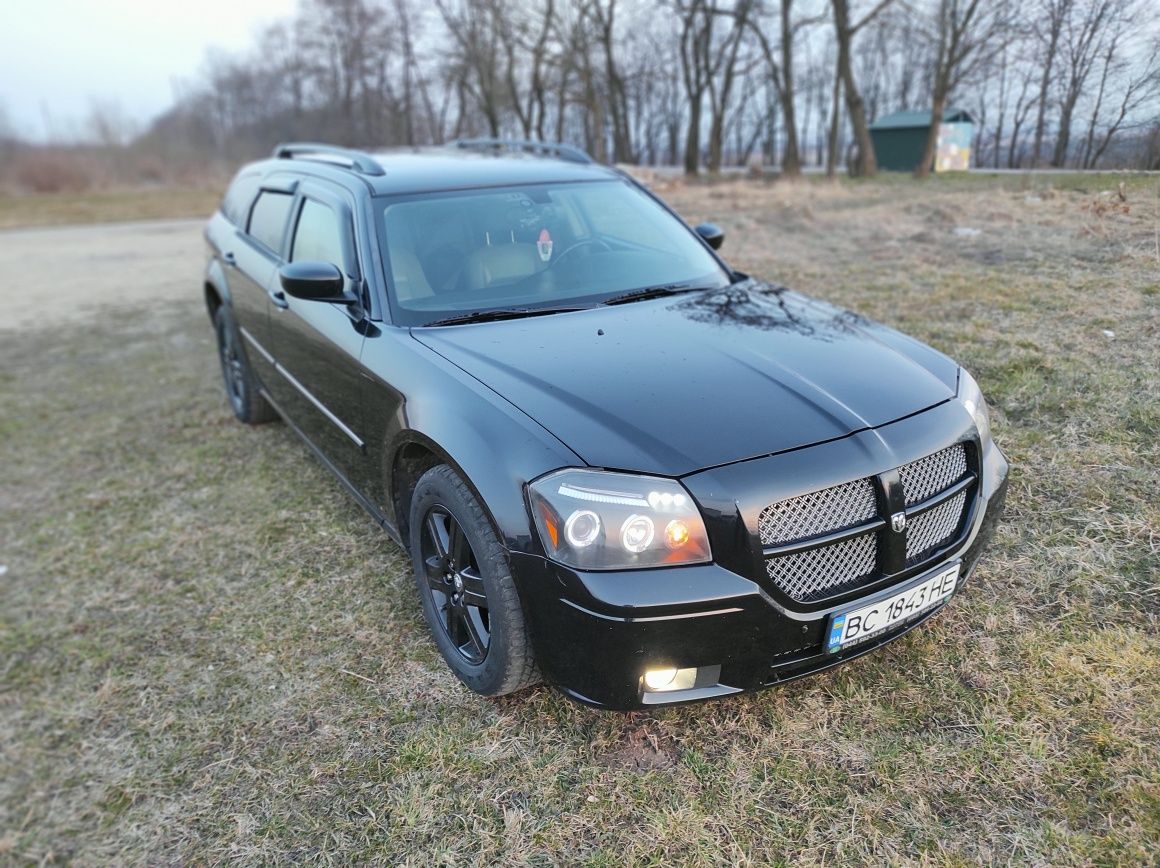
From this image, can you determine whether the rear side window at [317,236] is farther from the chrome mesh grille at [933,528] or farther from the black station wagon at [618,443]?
the chrome mesh grille at [933,528]

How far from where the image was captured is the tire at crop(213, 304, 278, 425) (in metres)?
5.00

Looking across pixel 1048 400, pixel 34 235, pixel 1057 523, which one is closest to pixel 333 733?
pixel 1057 523

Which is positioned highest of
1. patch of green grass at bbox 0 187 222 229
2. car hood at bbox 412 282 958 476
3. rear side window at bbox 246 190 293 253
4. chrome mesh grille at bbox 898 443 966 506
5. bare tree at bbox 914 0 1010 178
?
bare tree at bbox 914 0 1010 178

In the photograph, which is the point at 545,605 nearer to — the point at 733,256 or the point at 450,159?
the point at 450,159

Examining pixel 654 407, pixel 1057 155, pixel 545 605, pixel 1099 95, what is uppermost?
pixel 1099 95

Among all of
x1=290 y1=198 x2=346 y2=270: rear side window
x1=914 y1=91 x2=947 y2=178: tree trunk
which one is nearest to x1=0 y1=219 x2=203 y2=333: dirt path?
x1=290 y1=198 x2=346 y2=270: rear side window

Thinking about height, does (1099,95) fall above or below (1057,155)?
above

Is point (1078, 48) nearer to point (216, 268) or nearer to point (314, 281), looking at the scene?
point (314, 281)

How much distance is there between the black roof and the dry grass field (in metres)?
1.62

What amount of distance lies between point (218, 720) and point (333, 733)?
1.44ft

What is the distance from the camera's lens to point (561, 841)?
202 cm

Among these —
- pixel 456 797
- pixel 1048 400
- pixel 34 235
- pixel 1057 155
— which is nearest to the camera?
pixel 456 797

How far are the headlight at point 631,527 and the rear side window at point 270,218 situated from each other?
2955mm

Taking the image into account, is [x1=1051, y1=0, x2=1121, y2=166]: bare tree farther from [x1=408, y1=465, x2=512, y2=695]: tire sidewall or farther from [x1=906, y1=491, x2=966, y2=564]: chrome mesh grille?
[x1=408, y1=465, x2=512, y2=695]: tire sidewall
